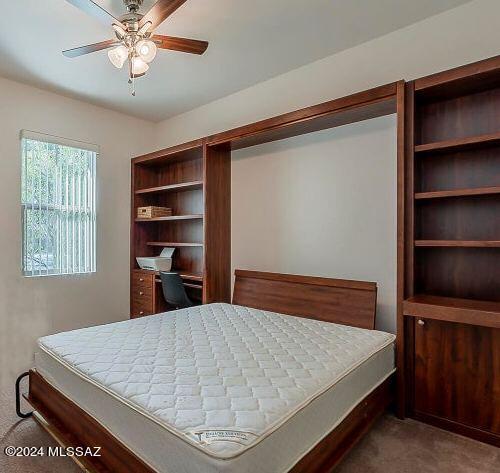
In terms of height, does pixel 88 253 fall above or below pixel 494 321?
above

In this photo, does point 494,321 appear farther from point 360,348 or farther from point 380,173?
point 380,173

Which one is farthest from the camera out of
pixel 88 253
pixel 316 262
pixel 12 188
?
pixel 88 253

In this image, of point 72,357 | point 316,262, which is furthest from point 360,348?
point 72,357

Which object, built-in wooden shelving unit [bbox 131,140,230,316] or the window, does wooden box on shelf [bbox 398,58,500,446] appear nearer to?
built-in wooden shelving unit [bbox 131,140,230,316]

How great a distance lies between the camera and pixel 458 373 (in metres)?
1.89

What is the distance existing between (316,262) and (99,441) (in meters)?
2.02

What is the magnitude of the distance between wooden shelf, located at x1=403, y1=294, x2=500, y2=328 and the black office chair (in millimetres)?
2026

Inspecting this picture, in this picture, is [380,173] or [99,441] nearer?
[99,441]

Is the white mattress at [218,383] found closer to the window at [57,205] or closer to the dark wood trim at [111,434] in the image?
the dark wood trim at [111,434]

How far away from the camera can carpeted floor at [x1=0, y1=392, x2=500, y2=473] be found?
1.62 m

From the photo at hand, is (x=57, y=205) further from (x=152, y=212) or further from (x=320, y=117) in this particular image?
(x=320, y=117)

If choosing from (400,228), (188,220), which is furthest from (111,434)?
(188,220)

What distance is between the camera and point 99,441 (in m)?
1.41

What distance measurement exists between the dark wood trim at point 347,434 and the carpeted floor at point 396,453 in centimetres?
12
